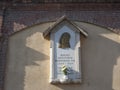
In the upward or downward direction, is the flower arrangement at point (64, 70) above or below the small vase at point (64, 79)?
above

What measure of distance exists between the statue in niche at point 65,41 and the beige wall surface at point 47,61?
425 mm

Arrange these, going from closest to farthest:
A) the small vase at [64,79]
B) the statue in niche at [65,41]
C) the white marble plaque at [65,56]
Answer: the small vase at [64,79] → the white marble plaque at [65,56] → the statue in niche at [65,41]

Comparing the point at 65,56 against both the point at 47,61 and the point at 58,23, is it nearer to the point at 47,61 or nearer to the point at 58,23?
the point at 47,61

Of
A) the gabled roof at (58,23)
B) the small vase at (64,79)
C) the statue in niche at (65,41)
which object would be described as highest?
the gabled roof at (58,23)

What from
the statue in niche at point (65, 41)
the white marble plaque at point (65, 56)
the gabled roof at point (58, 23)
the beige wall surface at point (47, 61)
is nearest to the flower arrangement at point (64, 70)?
the white marble plaque at point (65, 56)

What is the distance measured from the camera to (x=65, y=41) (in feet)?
38.5

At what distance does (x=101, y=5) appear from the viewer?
12320 millimetres

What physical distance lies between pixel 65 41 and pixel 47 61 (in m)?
0.84

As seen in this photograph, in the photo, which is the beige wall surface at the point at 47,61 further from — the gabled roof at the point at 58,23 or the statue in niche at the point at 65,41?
the statue in niche at the point at 65,41

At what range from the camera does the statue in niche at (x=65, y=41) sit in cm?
1170

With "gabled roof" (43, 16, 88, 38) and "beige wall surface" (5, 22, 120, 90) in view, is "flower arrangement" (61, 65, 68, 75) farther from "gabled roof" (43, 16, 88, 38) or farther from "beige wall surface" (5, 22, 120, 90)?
"gabled roof" (43, 16, 88, 38)

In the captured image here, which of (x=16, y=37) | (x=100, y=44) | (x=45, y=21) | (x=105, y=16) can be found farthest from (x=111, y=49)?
(x=16, y=37)

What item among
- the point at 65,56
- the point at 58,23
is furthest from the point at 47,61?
the point at 58,23

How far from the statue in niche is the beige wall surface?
0.43 meters
